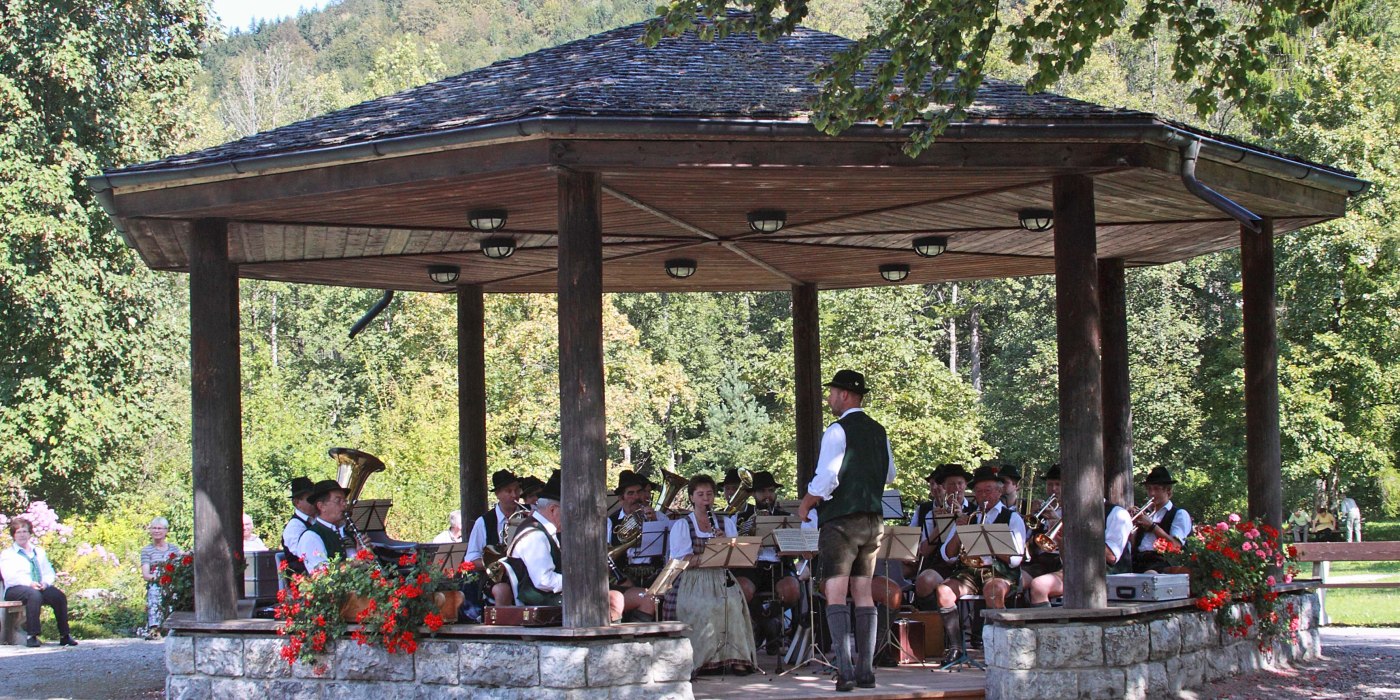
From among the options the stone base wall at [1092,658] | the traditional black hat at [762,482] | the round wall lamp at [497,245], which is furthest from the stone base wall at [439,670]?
the traditional black hat at [762,482]

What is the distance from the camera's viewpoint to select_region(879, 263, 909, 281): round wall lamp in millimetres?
15023

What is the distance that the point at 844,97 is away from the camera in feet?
29.5

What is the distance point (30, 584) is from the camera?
55.3 feet

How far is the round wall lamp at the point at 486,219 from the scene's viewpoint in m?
11.0

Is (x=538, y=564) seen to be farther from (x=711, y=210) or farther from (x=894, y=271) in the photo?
(x=894, y=271)

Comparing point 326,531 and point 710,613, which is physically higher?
point 326,531

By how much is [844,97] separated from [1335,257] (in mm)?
24252

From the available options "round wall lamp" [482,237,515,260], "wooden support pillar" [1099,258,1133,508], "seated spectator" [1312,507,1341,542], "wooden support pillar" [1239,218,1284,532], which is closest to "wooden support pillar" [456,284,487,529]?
"round wall lamp" [482,237,515,260]

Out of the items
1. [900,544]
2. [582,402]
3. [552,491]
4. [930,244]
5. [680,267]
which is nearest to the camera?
[582,402]

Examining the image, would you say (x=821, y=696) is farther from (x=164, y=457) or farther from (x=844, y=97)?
(x=164, y=457)

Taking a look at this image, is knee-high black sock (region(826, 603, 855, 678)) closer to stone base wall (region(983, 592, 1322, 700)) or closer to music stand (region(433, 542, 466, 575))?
stone base wall (region(983, 592, 1322, 700))

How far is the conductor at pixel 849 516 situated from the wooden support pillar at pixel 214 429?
4.16m

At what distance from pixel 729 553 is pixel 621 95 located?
3363 millimetres

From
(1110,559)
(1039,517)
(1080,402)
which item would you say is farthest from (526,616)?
(1039,517)
